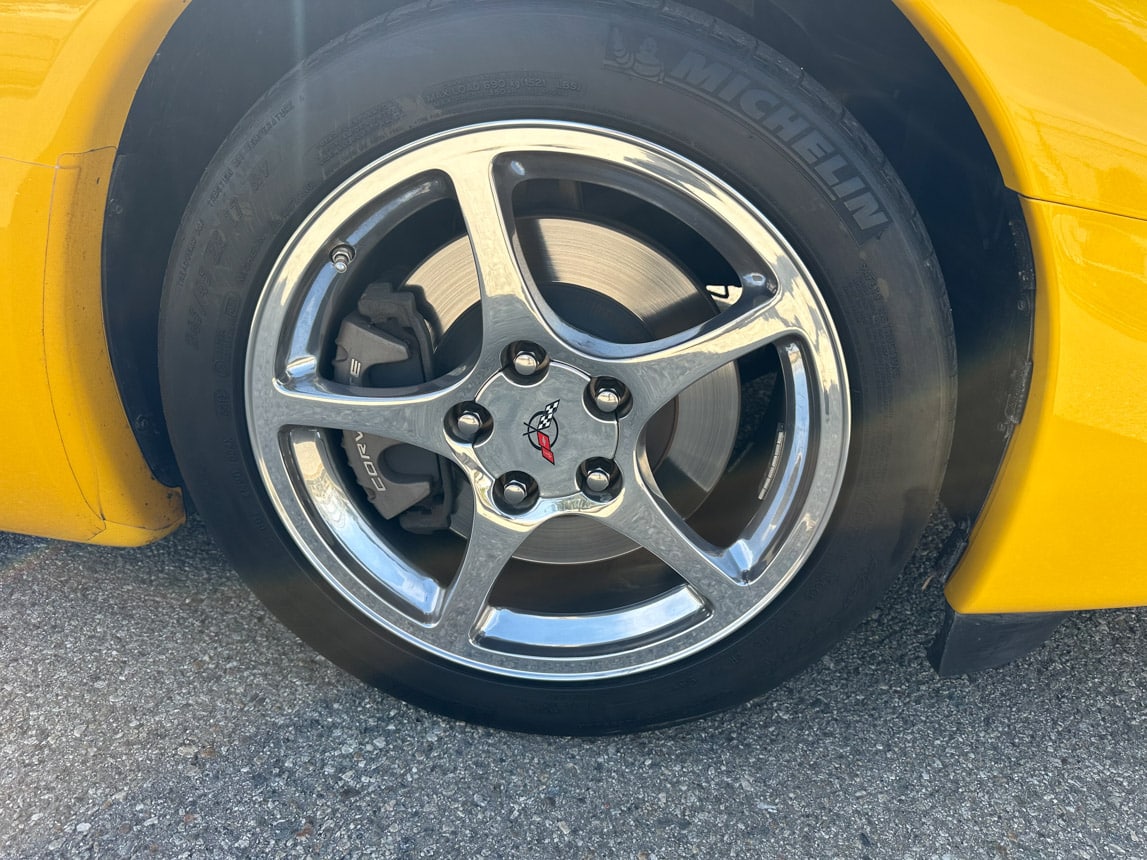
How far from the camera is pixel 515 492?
1.37 meters

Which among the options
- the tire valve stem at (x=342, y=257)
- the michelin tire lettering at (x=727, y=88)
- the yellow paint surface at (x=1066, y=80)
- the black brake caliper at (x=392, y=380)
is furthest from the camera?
the black brake caliper at (x=392, y=380)

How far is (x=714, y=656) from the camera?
1.40 meters

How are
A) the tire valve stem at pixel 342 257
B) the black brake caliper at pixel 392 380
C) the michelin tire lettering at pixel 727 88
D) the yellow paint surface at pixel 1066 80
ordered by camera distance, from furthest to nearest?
1. the black brake caliper at pixel 392 380
2. the tire valve stem at pixel 342 257
3. the michelin tire lettering at pixel 727 88
4. the yellow paint surface at pixel 1066 80

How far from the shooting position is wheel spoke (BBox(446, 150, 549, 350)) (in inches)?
48.1

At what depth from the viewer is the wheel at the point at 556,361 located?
1.17 metres

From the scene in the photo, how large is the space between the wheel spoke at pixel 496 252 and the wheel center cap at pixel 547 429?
0.24 ft

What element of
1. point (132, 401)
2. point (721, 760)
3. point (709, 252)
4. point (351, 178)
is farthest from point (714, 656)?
point (132, 401)

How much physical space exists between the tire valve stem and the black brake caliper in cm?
9

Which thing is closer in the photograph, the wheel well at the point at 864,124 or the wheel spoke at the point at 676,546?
the wheel well at the point at 864,124

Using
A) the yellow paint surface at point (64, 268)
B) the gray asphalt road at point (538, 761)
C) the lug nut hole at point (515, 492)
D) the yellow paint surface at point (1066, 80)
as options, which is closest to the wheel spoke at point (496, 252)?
the lug nut hole at point (515, 492)

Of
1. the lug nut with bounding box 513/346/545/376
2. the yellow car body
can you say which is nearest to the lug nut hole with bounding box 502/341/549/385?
the lug nut with bounding box 513/346/545/376

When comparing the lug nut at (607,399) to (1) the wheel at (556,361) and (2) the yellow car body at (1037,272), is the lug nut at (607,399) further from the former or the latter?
(2) the yellow car body at (1037,272)

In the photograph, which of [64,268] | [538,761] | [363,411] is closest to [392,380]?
[363,411]

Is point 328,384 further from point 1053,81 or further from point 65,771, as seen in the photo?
point 1053,81
